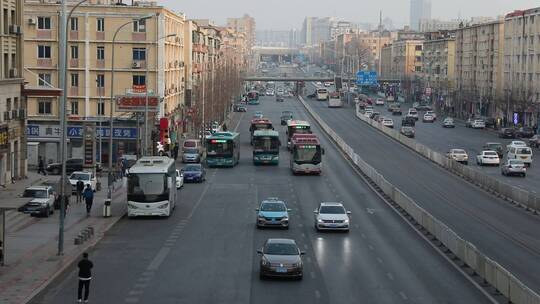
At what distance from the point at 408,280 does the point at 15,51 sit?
30.7 metres

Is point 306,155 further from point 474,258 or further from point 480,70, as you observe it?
point 480,70

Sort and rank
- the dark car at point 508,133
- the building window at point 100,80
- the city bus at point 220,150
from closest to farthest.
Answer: the city bus at point 220,150
the building window at point 100,80
the dark car at point 508,133

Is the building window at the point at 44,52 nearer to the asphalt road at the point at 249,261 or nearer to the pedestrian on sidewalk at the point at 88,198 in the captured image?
the asphalt road at the point at 249,261

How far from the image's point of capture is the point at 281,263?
97.2 feet

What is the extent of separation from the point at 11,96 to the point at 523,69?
3485 inches

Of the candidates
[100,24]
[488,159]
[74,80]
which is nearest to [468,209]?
[488,159]

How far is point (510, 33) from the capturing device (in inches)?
5344

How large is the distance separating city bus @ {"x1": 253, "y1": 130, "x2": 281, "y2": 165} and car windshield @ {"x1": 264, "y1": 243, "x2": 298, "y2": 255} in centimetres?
4147

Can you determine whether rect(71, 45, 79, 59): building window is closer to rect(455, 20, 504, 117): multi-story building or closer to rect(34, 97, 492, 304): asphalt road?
rect(34, 97, 492, 304): asphalt road

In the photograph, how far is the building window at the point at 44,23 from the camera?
268 ft

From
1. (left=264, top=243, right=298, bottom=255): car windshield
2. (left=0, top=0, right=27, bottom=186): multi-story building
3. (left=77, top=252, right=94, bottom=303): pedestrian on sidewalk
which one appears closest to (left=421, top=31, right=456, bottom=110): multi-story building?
(left=0, top=0, right=27, bottom=186): multi-story building

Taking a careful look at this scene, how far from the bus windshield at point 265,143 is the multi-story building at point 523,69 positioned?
5450cm

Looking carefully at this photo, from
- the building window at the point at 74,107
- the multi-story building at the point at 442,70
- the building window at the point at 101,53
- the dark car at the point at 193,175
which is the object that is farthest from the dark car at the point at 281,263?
the multi-story building at the point at 442,70

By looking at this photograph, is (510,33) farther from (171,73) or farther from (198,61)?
(171,73)
